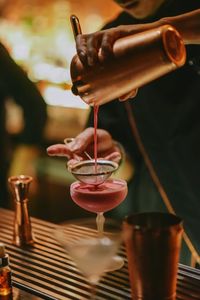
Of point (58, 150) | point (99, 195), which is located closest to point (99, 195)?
point (99, 195)

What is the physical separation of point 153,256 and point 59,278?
0.37 metres

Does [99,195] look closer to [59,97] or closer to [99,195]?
[99,195]

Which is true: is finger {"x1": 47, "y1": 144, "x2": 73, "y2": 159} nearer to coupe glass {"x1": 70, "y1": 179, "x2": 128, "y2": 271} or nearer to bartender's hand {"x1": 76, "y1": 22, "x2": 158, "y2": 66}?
coupe glass {"x1": 70, "y1": 179, "x2": 128, "y2": 271}

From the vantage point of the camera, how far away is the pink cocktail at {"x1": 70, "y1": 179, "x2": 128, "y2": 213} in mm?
1495

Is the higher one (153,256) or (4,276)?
(153,256)

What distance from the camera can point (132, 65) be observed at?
3.76ft

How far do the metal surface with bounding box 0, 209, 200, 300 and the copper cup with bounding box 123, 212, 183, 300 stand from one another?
15 centimetres

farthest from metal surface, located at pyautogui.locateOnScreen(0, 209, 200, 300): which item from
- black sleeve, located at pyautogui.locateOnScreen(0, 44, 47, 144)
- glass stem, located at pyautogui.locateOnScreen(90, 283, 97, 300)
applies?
black sleeve, located at pyautogui.locateOnScreen(0, 44, 47, 144)

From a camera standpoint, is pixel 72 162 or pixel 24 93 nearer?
pixel 72 162

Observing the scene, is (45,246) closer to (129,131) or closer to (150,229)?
(150,229)

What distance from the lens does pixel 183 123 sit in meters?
2.06

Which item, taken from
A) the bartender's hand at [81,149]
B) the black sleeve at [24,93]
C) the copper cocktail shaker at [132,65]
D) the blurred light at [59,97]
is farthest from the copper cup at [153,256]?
the blurred light at [59,97]

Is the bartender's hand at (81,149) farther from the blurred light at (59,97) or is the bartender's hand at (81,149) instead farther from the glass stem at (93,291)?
the blurred light at (59,97)

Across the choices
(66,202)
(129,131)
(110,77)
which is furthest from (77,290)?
(66,202)
